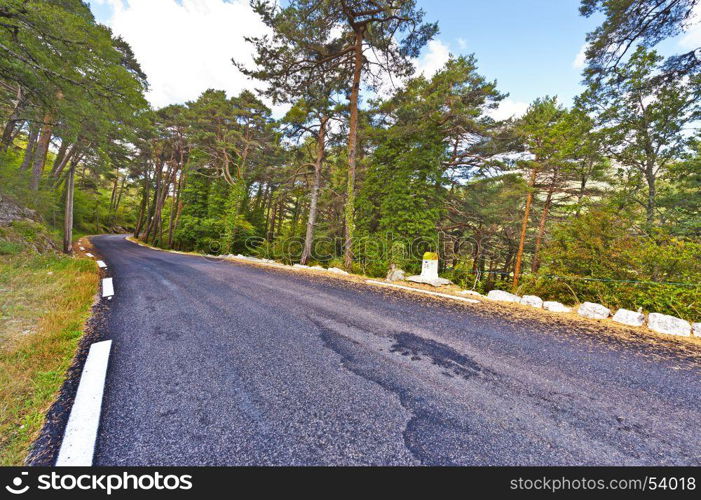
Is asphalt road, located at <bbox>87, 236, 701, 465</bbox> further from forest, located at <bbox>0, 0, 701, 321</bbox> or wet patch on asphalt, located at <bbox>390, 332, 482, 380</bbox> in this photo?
forest, located at <bbox>0, 0, 701, 321</bbox>

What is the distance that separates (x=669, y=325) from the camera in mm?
3229

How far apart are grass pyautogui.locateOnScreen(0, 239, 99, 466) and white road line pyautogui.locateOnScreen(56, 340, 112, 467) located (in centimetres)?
14

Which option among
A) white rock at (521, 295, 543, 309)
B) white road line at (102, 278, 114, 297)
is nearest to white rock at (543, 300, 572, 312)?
white rock at (521, 295, 543, 309)

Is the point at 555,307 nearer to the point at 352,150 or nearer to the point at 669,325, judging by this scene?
the point at 669,325

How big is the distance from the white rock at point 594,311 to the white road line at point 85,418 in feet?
19.4

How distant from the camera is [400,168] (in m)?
10.3

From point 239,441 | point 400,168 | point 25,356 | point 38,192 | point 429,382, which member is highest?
point 400,168

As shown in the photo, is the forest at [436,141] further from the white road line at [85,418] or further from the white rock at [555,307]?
the white road line at [85,418]

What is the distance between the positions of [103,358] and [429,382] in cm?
295

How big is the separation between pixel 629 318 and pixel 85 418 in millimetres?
6257

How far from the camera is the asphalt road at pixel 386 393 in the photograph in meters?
1.29

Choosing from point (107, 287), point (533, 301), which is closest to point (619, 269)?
point (533, 301)
